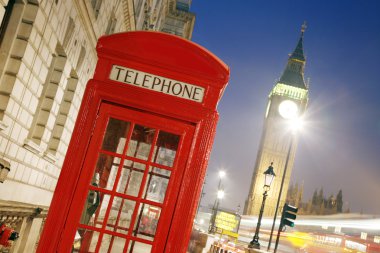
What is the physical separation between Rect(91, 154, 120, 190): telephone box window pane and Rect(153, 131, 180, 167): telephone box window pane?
41cm

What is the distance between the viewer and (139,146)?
11.7 ft

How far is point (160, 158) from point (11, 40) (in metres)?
4.56

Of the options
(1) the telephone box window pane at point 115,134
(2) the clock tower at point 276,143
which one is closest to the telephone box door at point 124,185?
(1) the telephone box window pane at point 115,134

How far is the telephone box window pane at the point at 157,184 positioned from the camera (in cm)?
350

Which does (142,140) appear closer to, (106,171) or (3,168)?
(106,171)

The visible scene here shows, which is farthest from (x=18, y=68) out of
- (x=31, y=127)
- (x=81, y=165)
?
(x=81, y=165)

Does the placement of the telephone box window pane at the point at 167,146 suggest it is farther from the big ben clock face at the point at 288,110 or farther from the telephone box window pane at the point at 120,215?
the big ben clock face at the point at 288,110

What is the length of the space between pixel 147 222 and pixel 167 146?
71 cm

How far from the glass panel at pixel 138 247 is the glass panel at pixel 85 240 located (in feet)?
1.04

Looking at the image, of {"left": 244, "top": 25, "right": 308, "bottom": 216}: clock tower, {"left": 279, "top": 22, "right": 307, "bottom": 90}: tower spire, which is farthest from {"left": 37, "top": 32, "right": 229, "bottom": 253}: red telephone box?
{"left": 279, "top": 22, "right": 307, "bottom": 90}: tower spire

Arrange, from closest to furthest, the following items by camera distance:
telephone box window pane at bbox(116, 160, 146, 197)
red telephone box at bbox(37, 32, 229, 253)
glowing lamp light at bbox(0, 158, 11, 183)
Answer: red telephone box at bbox(37, 32, 229, 253), telephone box window pane at bbox(116, 160, 146, 197), glowing lamp light at bbox(0, 158, 11, 183)

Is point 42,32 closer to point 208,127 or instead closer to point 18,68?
point 18,68

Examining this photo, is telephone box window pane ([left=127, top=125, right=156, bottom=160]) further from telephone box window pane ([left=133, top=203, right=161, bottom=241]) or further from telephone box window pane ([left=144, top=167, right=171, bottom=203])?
telephone box window pane ([left=133, top=203, right=161, bottom=241])

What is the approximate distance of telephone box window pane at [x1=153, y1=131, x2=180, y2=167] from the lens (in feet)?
11.6
